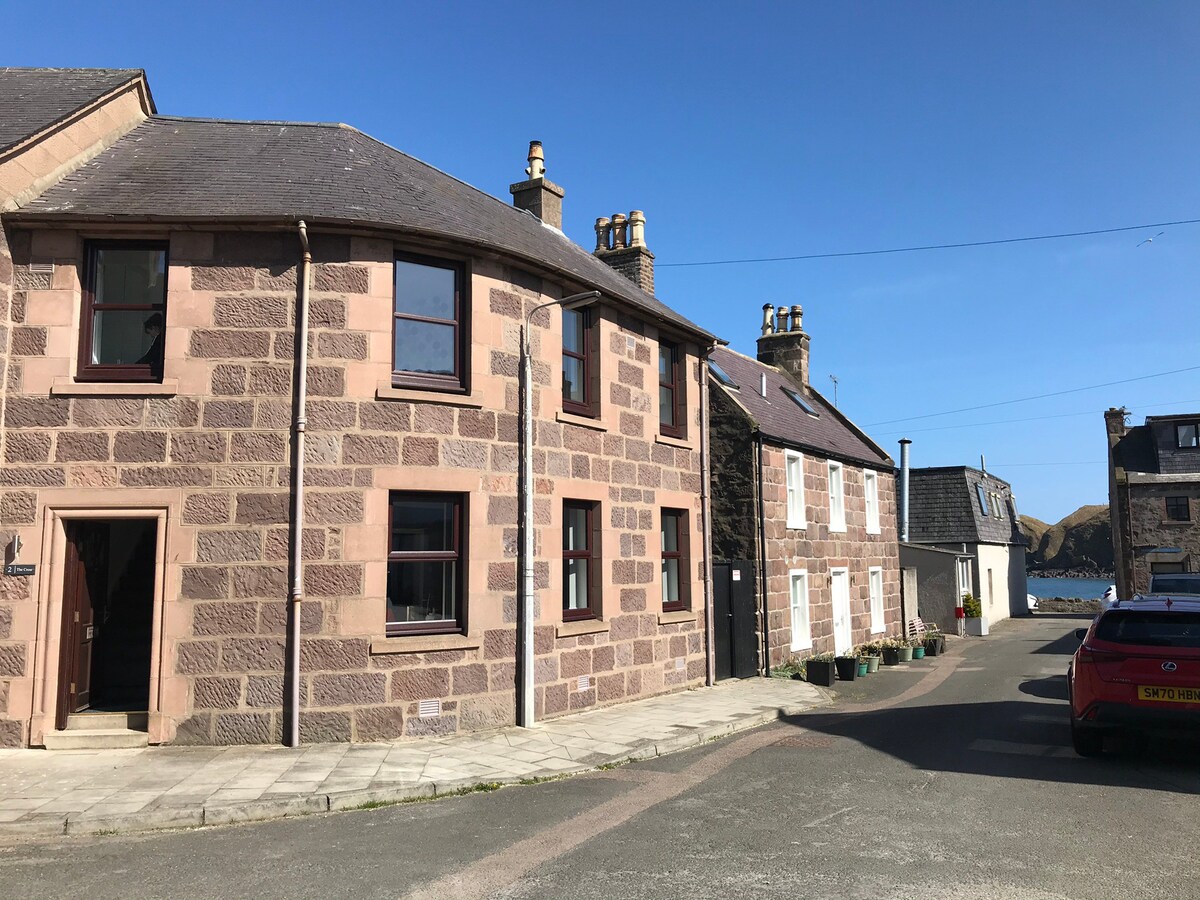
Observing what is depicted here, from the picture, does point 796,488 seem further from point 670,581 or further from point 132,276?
point 132,276

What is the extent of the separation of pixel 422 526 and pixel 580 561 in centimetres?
320

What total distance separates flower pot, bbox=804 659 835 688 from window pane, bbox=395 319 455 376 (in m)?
10.00

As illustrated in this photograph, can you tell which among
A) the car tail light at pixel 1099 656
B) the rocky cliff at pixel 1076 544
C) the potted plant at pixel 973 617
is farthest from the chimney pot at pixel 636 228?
the rocky cliff at pixel 1076 544

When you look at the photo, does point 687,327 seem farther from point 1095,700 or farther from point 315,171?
point 1095,700

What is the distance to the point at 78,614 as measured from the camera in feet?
34.8

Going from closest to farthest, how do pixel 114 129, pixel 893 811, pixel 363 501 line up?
pixel 893 811, pixel 363 501, pixel 114 129

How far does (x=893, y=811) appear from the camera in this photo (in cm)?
771

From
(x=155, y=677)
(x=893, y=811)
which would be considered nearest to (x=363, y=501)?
(x=155, y=677)

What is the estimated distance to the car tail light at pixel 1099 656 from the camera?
365 inches

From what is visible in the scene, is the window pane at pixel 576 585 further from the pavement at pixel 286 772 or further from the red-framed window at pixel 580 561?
the pavement at pixel 286 772

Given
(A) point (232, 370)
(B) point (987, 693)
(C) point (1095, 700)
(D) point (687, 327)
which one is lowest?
(B) point (987, 693)

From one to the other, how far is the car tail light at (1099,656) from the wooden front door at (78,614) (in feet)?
38.3

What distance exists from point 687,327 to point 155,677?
10470 mm

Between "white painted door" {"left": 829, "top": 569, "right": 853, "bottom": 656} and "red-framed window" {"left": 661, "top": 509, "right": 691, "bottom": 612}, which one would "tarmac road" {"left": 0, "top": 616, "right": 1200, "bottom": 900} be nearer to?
"red-framed window" {"left": 661, "top": 509, "right": 691, "bottom": 612}
